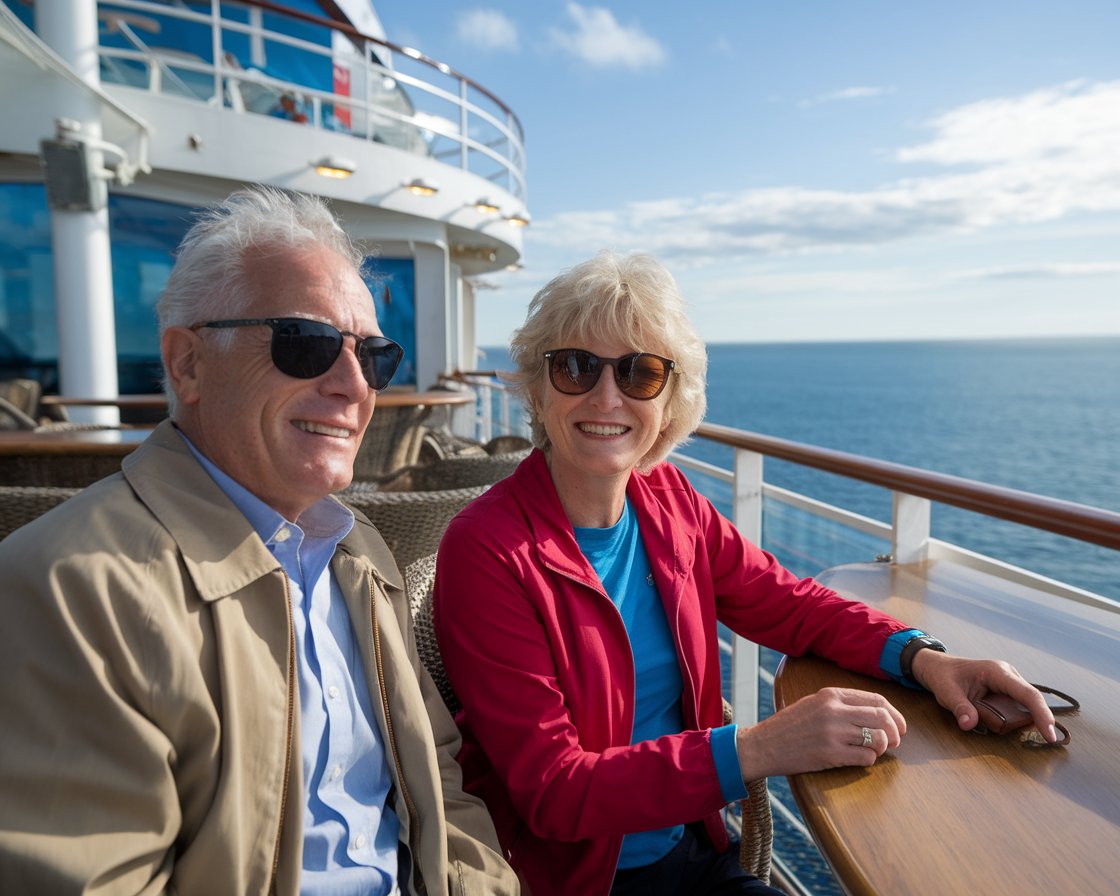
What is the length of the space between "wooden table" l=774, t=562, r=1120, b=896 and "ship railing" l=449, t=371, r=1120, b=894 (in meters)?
0.21

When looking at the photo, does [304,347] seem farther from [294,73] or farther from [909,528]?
[294,73]

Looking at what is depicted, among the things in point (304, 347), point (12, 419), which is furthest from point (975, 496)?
point (12, 419)

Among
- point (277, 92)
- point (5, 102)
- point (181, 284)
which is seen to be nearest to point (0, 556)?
point (181, 284)

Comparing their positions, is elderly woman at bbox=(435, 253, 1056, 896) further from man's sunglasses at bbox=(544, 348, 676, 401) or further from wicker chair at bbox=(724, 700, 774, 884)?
wicker chair at bbox=(724, 700, 774, 884)

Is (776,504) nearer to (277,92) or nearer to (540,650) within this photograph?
(540,650)

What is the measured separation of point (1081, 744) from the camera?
3.20 feet

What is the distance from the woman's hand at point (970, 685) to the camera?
39.8 inches

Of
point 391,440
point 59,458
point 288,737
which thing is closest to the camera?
point 288,737

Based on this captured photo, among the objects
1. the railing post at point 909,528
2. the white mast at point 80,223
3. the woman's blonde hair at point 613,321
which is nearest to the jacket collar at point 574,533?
the woman's blonde hair at point 613,321

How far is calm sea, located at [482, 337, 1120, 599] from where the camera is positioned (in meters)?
22.0

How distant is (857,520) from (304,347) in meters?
1.62

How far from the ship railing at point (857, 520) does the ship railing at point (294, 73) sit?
5630 mm

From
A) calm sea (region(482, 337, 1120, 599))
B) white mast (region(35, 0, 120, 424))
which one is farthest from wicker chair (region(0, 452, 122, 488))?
calm sea (region(482, 337, 1120, 599))

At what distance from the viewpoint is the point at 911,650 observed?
47.2 inches
